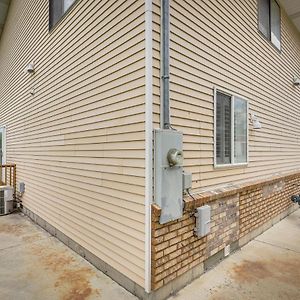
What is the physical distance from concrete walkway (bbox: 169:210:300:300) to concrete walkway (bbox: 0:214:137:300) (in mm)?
873

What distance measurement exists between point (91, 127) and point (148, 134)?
127 centimetres

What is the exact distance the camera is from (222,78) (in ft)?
11.9

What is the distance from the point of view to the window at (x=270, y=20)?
16.3 feet

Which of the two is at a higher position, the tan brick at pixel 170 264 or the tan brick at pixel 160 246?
the tan brick at pixel 160 246

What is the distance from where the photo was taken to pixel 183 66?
2.92 meters

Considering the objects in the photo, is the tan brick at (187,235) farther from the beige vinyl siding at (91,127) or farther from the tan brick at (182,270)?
the beige vinyl siding at (91,127)

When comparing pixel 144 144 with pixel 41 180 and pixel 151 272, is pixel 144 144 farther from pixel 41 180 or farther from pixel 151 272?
pixel 41 180

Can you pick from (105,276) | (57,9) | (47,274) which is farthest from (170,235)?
(57,9)

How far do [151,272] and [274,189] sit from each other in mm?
3709

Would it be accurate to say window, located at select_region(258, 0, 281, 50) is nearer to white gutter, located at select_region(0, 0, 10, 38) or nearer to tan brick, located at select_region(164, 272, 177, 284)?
tan brick, located at select_region(164, 272, 177, 284)

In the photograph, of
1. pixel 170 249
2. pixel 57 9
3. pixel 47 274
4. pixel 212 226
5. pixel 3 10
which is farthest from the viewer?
pixel 3 10

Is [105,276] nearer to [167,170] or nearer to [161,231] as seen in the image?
[161,231]

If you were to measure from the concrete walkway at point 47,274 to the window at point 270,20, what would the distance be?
5.06 meters

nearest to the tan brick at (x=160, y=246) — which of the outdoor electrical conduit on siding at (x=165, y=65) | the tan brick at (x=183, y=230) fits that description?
the tan brick at (x=183, y=230)
